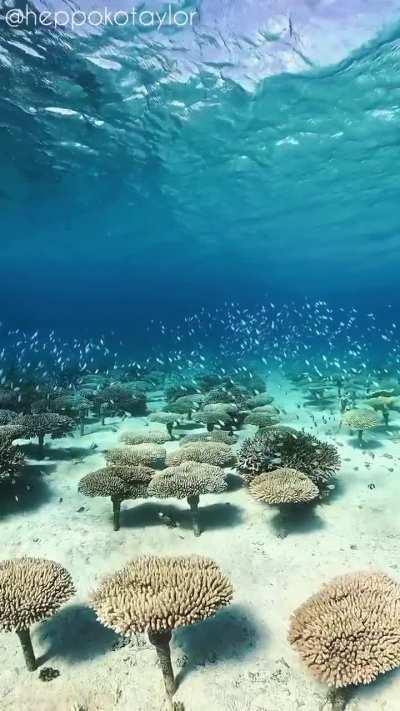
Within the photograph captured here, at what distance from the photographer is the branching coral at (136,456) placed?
→ 333 inches

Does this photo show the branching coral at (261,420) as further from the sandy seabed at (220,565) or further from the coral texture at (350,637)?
the coral texture at (350,637)

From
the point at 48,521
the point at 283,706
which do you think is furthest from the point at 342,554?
the point at 48,521

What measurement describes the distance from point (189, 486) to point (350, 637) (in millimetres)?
3240

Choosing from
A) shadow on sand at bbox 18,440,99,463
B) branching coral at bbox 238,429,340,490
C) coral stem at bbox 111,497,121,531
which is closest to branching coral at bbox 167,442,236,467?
branching coral at bbox 238,429,340,490

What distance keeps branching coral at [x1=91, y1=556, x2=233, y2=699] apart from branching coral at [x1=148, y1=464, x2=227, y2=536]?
2000 millimetres

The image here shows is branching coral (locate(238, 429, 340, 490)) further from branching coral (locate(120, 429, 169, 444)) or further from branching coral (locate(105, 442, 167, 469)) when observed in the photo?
branching coral (locate(120, 429, 169, 444))

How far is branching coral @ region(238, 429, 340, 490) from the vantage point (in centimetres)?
780

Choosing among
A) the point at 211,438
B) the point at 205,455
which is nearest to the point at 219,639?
the point at 205,455

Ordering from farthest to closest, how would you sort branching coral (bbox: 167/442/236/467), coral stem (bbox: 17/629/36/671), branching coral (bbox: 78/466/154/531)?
branching coral (bbox: 167/442/236/467), branching coral (bbox: 78/466/154/531), coral stem (bbox: 17/629/36/671)

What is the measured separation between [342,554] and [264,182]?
31.5 m

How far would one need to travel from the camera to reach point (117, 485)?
696 cm

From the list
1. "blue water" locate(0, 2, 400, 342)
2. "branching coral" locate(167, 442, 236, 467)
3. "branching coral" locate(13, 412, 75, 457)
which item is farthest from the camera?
"blue water" locate(0, 2, 400, 342)

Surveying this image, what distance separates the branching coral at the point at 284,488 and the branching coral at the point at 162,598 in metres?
2.20

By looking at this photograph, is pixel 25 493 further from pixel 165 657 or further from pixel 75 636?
pixel 165 657
